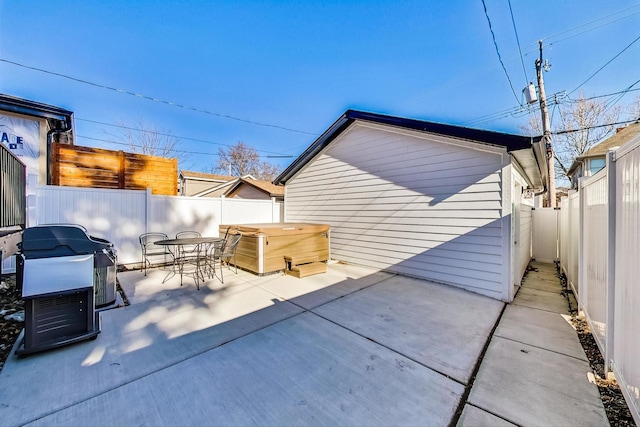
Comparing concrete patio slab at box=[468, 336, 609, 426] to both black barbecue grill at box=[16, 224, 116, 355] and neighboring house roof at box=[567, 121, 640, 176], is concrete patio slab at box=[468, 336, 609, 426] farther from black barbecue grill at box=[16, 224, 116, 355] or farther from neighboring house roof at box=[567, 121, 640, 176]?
neighboring house roof at box=[567, 121, 640, 176]

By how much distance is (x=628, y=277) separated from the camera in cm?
162

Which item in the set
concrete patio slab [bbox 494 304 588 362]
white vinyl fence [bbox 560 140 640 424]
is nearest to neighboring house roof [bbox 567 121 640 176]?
concrete patio slab [bbox 494 304 588 362]

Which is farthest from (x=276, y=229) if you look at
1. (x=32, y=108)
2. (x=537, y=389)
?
(x=32, y=108)

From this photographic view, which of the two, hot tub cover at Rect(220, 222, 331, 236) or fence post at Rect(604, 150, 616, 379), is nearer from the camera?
fence post at Rect(604, 150, 616, 379)

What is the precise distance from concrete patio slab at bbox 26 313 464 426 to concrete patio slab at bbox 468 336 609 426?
0.27 meters

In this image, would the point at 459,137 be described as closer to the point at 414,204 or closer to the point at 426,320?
the point at 414,204

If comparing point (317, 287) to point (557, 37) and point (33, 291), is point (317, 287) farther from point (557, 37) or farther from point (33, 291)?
point (557, 37)

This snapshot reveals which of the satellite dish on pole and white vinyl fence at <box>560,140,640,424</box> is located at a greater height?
the satellite dish on pole

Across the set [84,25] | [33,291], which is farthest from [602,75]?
[84,25]

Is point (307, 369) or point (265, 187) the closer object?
point (307, 369)

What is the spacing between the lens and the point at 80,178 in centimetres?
590

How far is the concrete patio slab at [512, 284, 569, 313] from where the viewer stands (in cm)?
375

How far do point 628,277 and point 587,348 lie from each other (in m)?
1.55

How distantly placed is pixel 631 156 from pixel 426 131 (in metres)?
3.39
